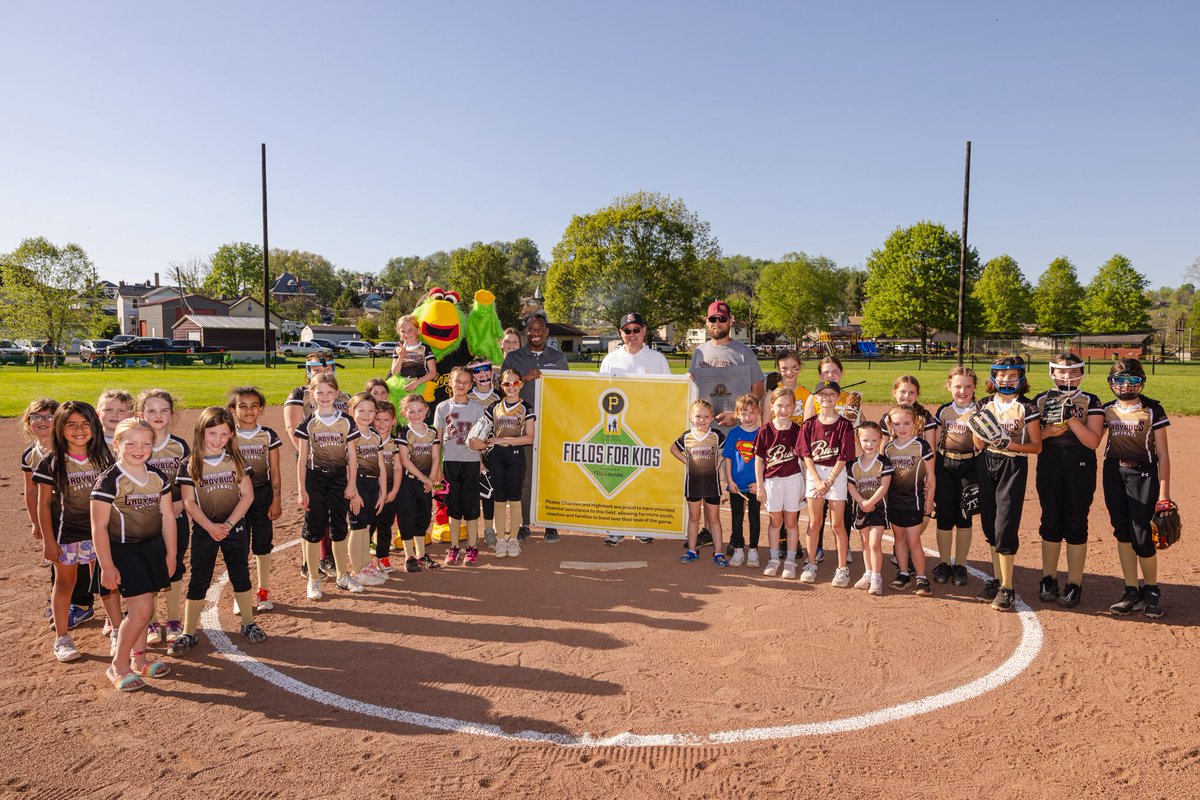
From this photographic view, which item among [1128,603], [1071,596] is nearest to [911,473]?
[1071,596]

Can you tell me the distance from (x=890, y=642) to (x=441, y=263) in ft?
505

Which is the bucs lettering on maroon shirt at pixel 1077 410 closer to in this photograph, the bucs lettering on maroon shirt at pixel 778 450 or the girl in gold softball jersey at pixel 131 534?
the bucs lettering on maroon shirt at pixel 778 450

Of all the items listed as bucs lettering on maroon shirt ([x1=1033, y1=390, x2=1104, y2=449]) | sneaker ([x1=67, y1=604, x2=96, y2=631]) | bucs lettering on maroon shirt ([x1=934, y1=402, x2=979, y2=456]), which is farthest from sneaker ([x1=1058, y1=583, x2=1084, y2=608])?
sneaker ([x1=67, y1=604, x2=96, y2=631])

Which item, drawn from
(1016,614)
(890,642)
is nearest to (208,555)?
(890,642)

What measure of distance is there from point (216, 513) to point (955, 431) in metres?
6.76

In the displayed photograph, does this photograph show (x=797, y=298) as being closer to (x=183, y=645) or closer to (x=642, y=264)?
(x=642, y=264)

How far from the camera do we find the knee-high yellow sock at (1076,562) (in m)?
6.66

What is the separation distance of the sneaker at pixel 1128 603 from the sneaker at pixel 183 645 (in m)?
7.93

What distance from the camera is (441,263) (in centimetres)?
15262

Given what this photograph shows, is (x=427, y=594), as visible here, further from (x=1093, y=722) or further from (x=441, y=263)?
(x=441, y=263)

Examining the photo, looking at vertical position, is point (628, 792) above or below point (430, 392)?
below

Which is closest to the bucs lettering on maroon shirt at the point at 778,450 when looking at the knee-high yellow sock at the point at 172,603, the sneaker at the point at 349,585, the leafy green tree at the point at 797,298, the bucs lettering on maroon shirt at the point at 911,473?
the bucs lettering on maroon shirt at the point at 911,473

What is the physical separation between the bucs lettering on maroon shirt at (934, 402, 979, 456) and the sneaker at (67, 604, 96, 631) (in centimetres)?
819

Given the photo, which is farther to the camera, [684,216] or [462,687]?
[684,216]
